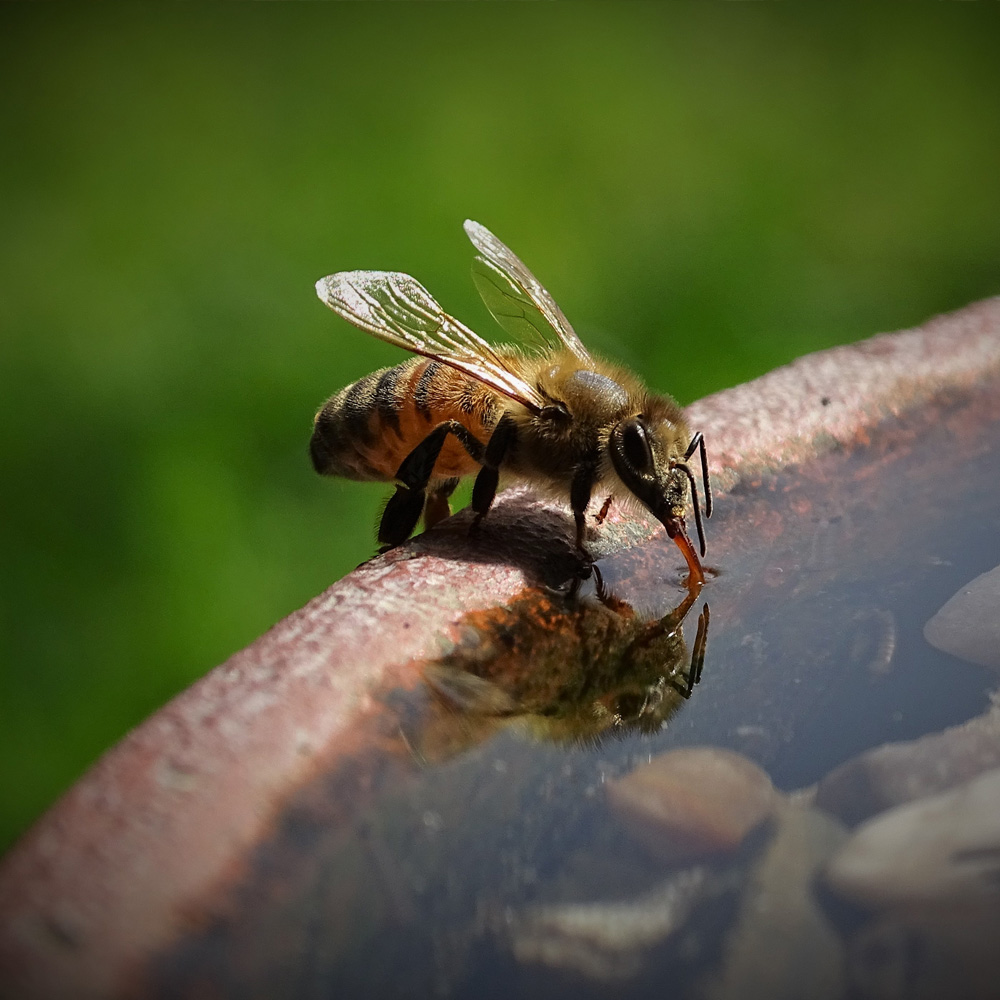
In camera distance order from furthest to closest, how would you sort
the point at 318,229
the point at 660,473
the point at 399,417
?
the point at 318,229 < the point at 399,417 < the point at 660,473

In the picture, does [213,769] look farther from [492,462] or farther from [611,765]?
[492,462]

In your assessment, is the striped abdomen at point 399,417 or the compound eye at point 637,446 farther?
the striped abdomen at point 399,417

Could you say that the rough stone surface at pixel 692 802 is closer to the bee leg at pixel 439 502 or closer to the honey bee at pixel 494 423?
the honey bee at pixel 494 423

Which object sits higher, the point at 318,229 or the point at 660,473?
the point at 318,229

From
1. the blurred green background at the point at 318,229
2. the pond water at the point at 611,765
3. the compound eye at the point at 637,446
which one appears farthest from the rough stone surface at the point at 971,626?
the blurred green background at the point at 318,229

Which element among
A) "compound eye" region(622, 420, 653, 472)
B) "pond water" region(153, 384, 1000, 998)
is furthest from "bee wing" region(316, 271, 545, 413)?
"pond water" region(153, 384, 1000, 998)

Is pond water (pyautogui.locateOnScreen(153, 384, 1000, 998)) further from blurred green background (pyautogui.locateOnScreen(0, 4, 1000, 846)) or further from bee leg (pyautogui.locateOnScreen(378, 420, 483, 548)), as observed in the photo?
blurred green background (pyautogui.locateOnScreen(0, 4, 1000, 846))

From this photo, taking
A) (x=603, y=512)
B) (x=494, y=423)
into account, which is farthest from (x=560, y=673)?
(x=494, y=423)
